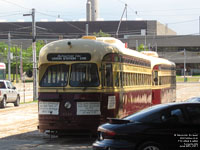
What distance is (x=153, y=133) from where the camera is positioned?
9852 mm

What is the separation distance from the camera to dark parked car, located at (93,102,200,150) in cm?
976

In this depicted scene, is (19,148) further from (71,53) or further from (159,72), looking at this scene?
(159,72)

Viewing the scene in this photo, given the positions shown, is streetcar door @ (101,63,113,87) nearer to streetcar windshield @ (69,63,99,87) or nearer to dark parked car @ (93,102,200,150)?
streetcar windshield @ (69,63,99,87)

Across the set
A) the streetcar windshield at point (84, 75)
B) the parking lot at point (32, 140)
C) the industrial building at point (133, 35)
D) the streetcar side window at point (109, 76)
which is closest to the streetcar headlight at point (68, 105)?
the streetcar windshield at point (84, 75)

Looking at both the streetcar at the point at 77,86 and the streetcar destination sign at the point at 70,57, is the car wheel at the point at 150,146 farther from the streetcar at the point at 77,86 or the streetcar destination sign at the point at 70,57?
the streetcar destination sign at the point at 70,57

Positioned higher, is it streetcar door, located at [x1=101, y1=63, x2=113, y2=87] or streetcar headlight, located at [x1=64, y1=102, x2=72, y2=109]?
streetcar door, located at [x1=101, y1=63, x2=113, y2=87]

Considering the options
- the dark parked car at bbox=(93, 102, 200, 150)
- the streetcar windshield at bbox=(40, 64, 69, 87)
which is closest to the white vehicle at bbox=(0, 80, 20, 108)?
the streetcar windshield at bbox=(40, 64, 69, 87)

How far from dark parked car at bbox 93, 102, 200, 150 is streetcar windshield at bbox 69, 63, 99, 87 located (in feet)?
14.4

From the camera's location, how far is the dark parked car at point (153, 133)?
9.76 meters

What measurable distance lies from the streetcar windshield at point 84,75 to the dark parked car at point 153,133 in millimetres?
4384

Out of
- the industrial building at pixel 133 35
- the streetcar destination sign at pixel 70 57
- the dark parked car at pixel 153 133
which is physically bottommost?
the dark parked car at pixel 153 133

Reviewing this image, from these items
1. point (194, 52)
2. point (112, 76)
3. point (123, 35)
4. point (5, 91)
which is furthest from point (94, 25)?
point (112, 76)

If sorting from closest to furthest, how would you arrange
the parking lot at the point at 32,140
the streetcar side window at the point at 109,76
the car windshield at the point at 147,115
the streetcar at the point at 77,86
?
the car windshield at the point at 147,115, the parking lot at the point at 32,140, the streetcar at the point at 77,86, the streetcar side window at the point at 109,76

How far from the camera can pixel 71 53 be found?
47.9ft
